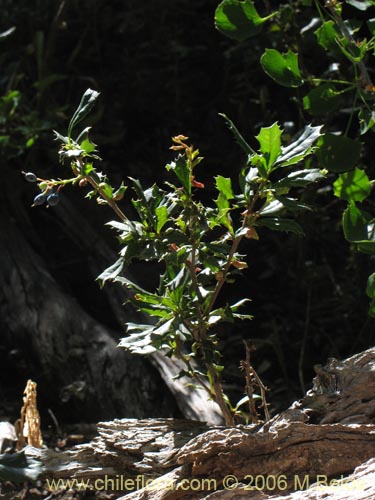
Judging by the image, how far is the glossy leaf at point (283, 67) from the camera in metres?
1.56

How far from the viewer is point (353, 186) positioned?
62.8 inches

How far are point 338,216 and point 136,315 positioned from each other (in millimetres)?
807

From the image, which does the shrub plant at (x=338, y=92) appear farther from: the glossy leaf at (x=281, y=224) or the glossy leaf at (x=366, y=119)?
the glossy leaf at (x=281, y=224)

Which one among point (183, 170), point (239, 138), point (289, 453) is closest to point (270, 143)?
point (239, 138)

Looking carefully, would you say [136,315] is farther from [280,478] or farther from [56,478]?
[280,478]

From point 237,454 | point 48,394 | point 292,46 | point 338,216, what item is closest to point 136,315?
point 48,394

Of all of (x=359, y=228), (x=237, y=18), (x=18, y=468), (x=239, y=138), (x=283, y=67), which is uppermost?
(x=237, y=18)

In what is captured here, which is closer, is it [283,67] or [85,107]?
[85,107]

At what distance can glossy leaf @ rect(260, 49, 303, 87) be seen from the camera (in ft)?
5.12

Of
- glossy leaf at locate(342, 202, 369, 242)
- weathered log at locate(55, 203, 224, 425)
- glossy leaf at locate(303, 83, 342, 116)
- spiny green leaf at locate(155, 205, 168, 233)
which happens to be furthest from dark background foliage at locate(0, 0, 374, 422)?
spiny green leaf at locate(155, 205, 168, 233)

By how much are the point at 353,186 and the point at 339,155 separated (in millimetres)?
73

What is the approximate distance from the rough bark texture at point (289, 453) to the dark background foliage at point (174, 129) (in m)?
0.83

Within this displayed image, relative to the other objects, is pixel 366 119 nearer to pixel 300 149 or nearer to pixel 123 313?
pixel 300 149

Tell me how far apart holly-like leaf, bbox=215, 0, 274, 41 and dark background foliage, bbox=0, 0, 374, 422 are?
2.37ft
